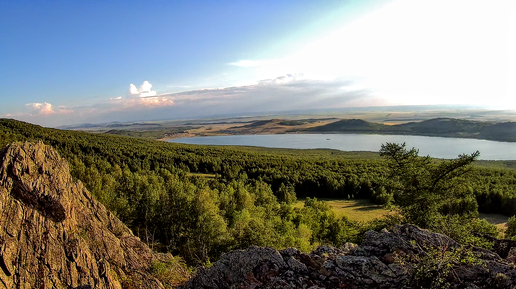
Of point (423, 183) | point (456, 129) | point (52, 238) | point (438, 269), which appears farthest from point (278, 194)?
point (456, 129)

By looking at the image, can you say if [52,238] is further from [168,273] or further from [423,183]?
[423,183]

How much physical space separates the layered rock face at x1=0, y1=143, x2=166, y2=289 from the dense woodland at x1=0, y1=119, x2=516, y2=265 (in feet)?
Result: 31.1

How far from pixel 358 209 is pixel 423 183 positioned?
37.5 metres

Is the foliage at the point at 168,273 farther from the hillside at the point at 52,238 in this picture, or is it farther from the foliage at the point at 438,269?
the foliage at the point at 438,269

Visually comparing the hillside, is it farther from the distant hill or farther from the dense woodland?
the distant hill

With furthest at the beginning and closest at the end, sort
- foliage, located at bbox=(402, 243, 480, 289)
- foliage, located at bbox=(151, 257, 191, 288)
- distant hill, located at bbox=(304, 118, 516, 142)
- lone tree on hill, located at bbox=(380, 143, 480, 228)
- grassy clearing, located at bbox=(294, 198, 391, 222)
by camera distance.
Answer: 1. distant hill, located at bbox=(304, 118, 516, 142)
2. grassy clearing, located at bbox=(294, 198, 391, 222)
3. lone tree on hill, located at bbox=(380, 143, 480, 228)
4. foliage, located at bbox=(151, 257, 191, 288)
5. foliage, located at bbox=(402, 243, 480, 289)

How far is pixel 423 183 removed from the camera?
546 inches

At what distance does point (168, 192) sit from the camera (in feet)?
94.2

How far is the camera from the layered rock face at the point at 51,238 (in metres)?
8.92

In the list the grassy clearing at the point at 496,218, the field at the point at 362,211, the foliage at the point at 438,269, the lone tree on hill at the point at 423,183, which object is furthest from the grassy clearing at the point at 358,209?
the foliage at the point at 438,269

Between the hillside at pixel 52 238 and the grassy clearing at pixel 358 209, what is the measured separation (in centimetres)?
3612

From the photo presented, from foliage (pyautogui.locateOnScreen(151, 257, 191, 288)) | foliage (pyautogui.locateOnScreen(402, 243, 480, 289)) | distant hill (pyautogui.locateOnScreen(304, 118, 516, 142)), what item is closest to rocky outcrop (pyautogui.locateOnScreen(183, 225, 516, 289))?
foliage (pyautogui.locateOnScreen(402, 243, 480, 289))

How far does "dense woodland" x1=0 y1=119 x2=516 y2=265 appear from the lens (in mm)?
13984

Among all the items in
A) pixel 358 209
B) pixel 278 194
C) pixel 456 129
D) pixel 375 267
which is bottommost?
pixel 358 209
